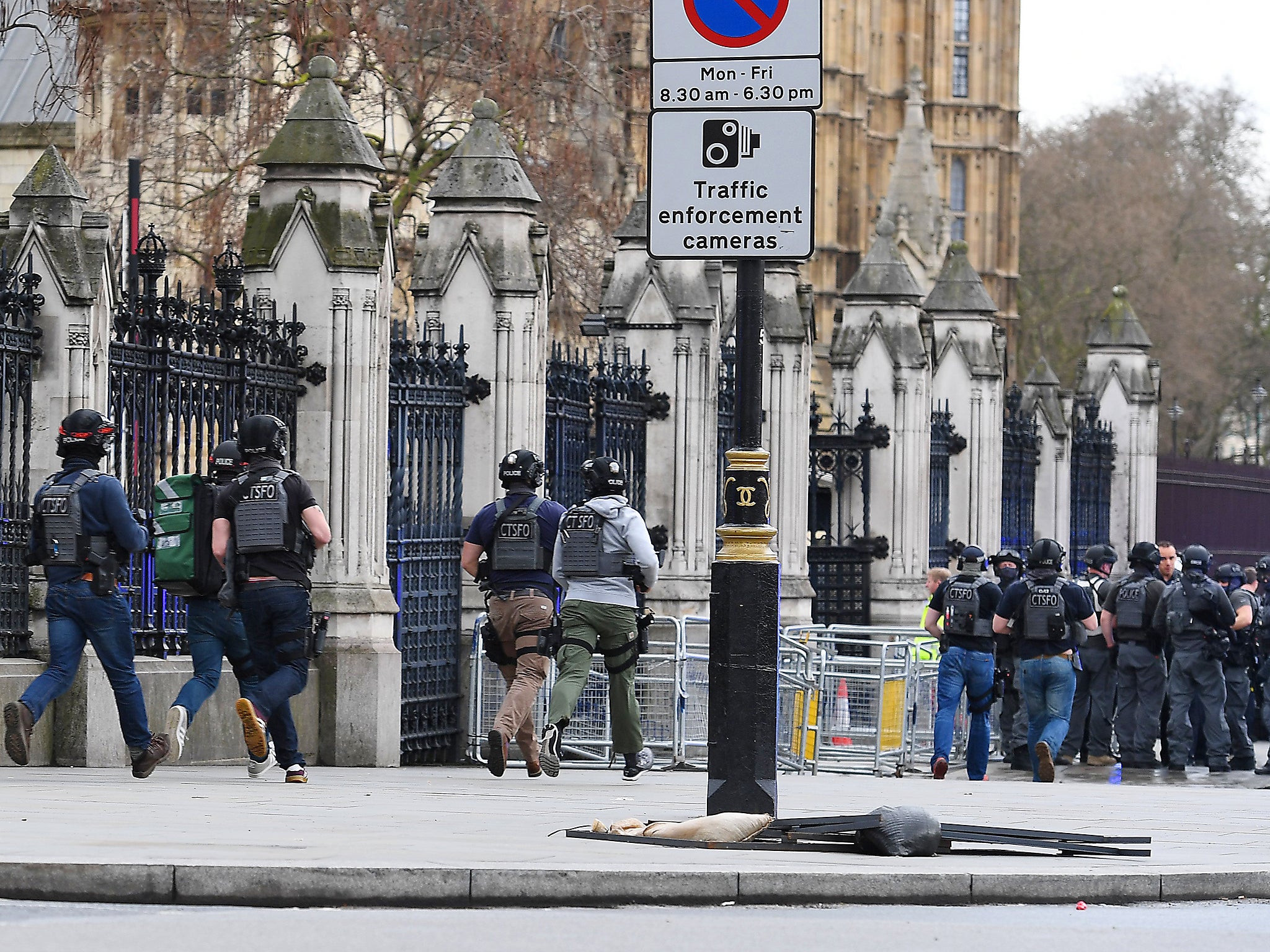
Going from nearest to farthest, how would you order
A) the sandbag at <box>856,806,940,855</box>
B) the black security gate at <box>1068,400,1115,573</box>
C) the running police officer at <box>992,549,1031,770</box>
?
the sandbag at <box>856,806,940,855</box> < the running police officer at <box>992,549,1031,770</box> < the black security gate at <box>1068,400,1115,573</box>

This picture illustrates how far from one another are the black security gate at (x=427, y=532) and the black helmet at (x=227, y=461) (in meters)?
3.18

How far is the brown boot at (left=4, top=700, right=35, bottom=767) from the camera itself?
1256cm

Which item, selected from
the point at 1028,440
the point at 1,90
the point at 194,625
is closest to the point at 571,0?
the point at 1028,440

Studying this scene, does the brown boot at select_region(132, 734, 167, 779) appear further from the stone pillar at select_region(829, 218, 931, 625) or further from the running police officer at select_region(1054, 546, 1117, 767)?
the stone pillar at select_region(829, 218, 931, 625)

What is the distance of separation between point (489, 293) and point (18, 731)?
6.12 m

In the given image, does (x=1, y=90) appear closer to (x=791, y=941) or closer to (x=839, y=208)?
(x=839, y=208)

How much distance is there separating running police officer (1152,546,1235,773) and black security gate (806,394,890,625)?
455cm

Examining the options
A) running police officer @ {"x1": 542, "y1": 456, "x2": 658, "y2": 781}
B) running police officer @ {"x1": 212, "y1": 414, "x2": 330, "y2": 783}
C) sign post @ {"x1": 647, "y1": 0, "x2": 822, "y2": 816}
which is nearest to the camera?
sign post @ {"x1": 647, "y1": 0, "x2": 822, "y2": 816}

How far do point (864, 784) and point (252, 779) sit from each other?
160 inches

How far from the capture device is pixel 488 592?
15.1m

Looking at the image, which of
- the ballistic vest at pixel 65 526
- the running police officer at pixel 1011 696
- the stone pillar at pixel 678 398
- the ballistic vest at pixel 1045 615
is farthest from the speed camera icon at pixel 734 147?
the stone pillar at pixel 678 398

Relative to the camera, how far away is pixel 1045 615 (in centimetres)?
1764

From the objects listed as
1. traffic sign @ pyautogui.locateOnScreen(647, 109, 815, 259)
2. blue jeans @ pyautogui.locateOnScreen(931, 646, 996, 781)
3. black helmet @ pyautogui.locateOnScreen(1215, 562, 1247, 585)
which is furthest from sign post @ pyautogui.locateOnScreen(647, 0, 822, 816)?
black helmet @ pyautogui.locateOnScreen(1215, 562, 1247, 585)

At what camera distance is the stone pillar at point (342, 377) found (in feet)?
52.4
